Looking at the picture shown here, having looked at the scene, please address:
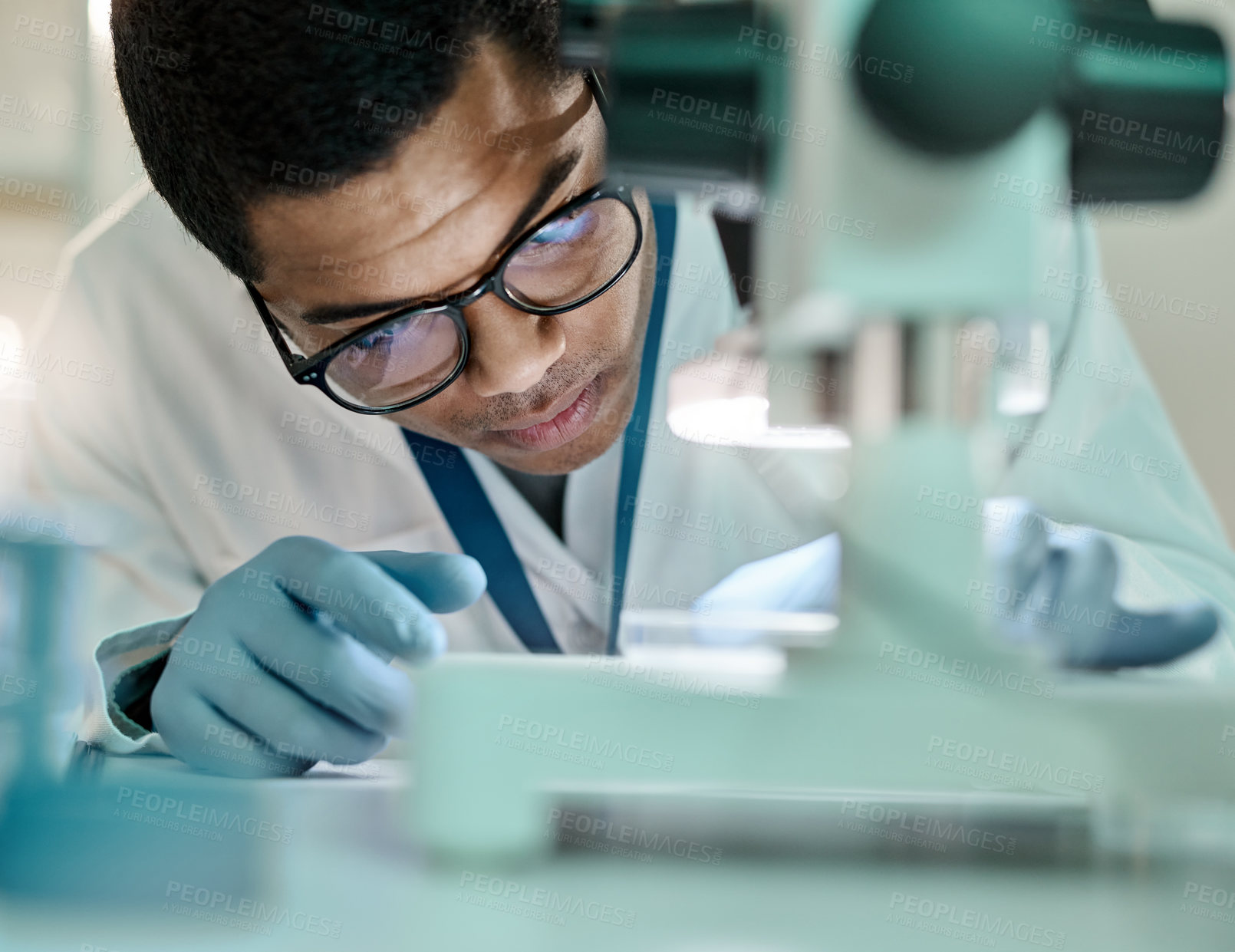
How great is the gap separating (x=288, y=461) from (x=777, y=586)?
62 centimetres

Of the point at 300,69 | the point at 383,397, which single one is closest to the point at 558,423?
the point at 383,397

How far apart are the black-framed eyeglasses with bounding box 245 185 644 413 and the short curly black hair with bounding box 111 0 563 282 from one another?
0.10 metres

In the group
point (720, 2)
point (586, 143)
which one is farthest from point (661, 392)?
point (720, 2)

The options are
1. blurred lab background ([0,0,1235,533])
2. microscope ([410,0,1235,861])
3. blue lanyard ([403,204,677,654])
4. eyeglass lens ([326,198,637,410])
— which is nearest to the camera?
microscope ([410,0,1235,861])

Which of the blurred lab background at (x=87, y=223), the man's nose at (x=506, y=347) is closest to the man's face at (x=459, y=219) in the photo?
the man's nose at (x=506, y=347)

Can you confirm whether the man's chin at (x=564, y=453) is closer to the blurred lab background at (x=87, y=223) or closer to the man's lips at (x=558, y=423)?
the man's lips at (x=558, y=423)

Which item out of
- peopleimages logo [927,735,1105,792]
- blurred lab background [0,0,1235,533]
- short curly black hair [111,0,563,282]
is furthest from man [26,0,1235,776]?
peopleimages logo [927,735,1105,792]

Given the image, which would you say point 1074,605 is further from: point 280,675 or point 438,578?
point 280,675

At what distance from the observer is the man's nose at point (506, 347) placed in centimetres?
62

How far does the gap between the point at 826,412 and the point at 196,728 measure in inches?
25.4

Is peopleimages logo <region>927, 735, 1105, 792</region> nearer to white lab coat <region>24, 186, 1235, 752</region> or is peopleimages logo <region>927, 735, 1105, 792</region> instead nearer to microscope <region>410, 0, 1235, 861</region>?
microscope <region>410, 0, 1235, 861</region>

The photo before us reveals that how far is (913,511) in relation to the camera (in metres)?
0.35

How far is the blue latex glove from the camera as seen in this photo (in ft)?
3.42

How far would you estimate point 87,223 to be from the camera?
1.15 meters
